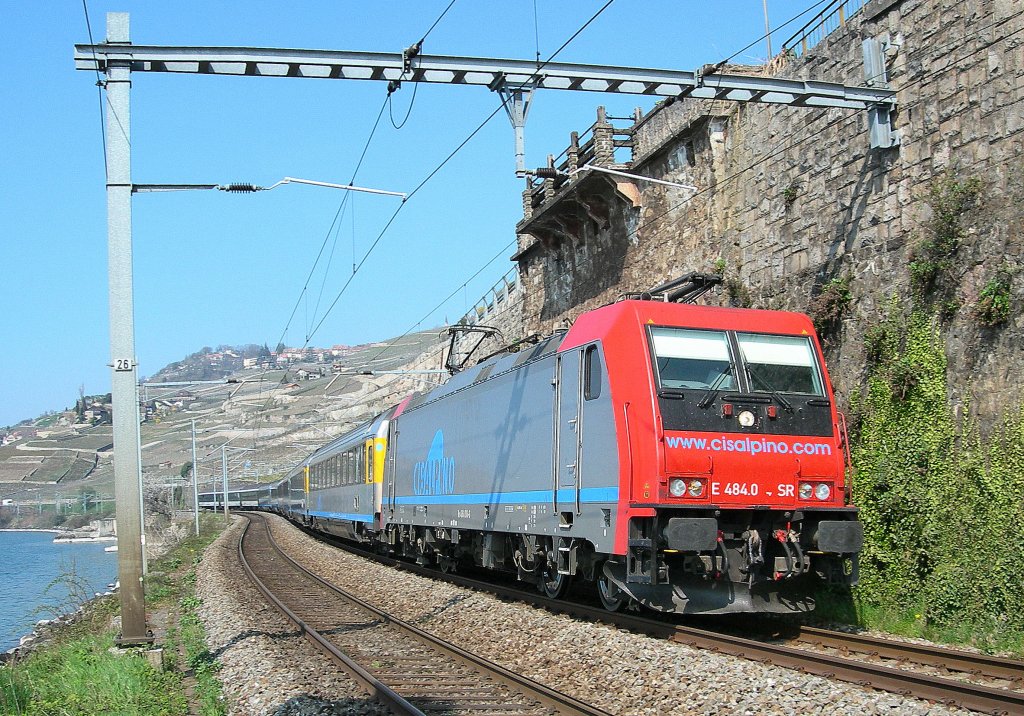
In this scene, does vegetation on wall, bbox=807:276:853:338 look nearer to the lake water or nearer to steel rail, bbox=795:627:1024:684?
steel rail, bbox=795:627:1024:684

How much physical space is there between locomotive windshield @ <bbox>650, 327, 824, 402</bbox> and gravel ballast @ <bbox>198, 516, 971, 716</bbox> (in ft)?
9.72

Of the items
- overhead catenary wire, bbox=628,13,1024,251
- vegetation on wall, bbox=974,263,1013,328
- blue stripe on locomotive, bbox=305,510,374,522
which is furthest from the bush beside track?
Result: blue stripe on locomotive, bbox=305,510,374,522

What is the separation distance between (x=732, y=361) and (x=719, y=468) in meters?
1.42

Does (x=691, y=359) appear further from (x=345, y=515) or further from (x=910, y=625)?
(x=345, y=515)

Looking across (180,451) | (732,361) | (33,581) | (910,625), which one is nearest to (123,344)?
(732,361)

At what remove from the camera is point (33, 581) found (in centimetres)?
4312

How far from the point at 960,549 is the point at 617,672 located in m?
4.63

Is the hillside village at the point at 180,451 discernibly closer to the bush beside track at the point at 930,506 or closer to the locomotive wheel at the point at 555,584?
the locomotive wheel at the point at 555,584

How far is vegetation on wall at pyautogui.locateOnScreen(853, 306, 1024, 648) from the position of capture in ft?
33.4

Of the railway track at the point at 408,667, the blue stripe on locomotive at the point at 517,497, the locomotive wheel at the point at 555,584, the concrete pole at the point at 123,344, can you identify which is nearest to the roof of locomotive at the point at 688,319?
Answer: the blue stripe on locomotive at the point at 517,497

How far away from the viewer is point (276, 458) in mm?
120625

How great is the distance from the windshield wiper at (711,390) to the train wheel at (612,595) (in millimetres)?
2588

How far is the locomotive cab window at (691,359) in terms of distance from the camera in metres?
10.7

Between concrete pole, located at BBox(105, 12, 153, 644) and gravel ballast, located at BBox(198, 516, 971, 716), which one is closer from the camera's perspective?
gravel ballast, located at BBox(198, 516, 971, 716)
